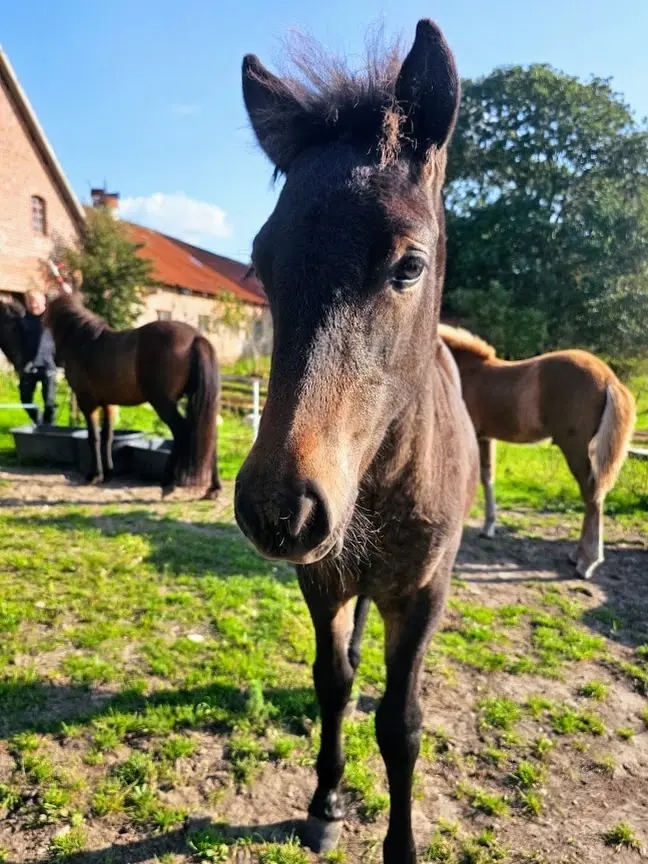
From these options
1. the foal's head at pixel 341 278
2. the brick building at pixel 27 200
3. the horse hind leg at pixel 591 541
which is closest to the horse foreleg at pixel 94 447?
the horse hind leg at pixel 591 541

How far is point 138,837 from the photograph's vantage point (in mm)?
2152

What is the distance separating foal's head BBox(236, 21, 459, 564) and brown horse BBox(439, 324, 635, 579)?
373cm

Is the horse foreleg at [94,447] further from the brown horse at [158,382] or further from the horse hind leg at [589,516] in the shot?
the horse hind leg at [589,516]

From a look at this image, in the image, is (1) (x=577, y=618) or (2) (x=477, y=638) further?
(1) (x=577, y=618)

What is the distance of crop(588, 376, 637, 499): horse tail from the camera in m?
4.88

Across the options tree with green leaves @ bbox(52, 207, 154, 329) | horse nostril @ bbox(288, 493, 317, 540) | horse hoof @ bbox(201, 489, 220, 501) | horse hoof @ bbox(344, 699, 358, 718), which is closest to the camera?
horse nostril @ bbox(288, 493, 317, 540)

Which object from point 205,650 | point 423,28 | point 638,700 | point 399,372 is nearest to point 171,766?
point 205,650

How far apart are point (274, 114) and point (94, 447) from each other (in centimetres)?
635

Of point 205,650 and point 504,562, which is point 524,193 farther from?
point 205,650

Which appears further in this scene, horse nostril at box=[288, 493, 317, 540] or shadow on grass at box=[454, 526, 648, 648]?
shadow on grass at box=[454, 526, 648, 648]

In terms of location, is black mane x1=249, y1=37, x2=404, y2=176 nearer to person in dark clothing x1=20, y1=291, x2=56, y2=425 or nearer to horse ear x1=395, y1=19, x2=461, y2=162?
horse ear x1=395, y1=19, x2=461, y2=162

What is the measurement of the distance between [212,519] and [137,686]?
309 cm

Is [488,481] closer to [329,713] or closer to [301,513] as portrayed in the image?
[329,713]

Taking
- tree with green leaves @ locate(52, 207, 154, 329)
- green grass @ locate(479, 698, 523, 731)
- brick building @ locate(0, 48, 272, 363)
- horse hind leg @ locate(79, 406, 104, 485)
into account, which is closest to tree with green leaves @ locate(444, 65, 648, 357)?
brick building @ locate(0, 48, 272, 363)
